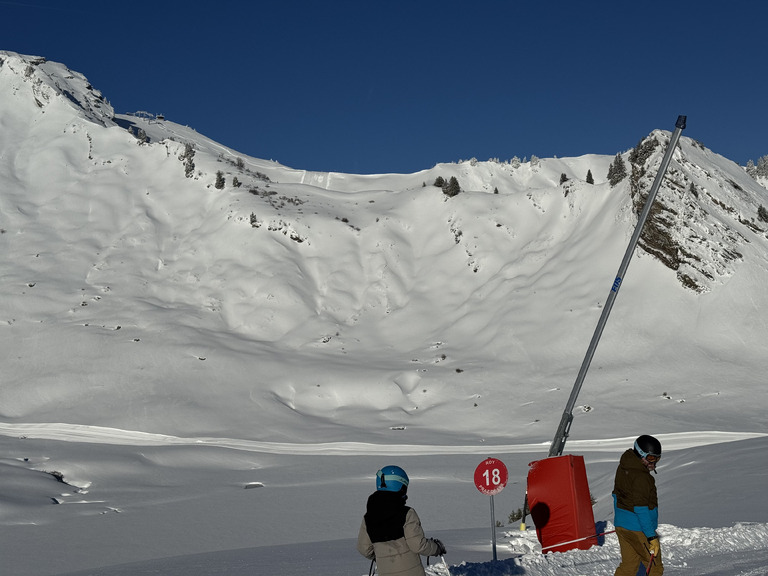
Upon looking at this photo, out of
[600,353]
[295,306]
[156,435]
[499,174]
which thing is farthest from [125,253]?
[499,174]

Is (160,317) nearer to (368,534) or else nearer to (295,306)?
(295,306)

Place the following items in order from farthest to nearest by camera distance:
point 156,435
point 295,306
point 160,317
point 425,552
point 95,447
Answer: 1. point 295,306
2. point 160,317
3. point 156,435
4. point 95,447
5. point 425,552

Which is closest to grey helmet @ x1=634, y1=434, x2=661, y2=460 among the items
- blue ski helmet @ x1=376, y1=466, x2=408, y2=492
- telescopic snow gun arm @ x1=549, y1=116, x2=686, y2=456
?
blue ski helmet @ x1=376, y1=466, x2=408, y2=492

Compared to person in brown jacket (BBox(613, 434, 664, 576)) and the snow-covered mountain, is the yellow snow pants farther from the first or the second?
the snow-covered mountain

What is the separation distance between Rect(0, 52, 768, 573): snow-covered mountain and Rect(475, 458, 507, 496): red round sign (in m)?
16.0

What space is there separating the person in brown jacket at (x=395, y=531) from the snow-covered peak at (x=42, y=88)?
79381 mm

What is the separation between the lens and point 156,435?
105 feet

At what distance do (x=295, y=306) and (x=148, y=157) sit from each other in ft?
93.3

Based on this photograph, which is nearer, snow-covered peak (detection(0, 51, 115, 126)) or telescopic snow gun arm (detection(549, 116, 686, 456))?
telescopic snow gun arm (detection(549, 116, 686, 456))

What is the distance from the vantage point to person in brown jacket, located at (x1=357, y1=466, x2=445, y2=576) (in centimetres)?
532

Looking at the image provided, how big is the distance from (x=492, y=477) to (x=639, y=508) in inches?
126

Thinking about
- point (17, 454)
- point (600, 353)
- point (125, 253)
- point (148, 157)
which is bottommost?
point (17, 454)

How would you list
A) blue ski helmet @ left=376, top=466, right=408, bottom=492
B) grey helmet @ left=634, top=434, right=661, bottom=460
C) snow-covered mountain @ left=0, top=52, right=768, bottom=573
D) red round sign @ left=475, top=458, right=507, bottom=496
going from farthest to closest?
1. snow-covered mountain @ left=0, top=52, right=768, bottom=573
2. red round sign @ left=475, top=458, right=507, bottom=496
3. grey helmet @ left=634, top=434, right=661, bottom=460
4. blue ski helmet @ left=376, top=466, right=408, bottom=492

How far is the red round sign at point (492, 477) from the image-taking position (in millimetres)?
9875
